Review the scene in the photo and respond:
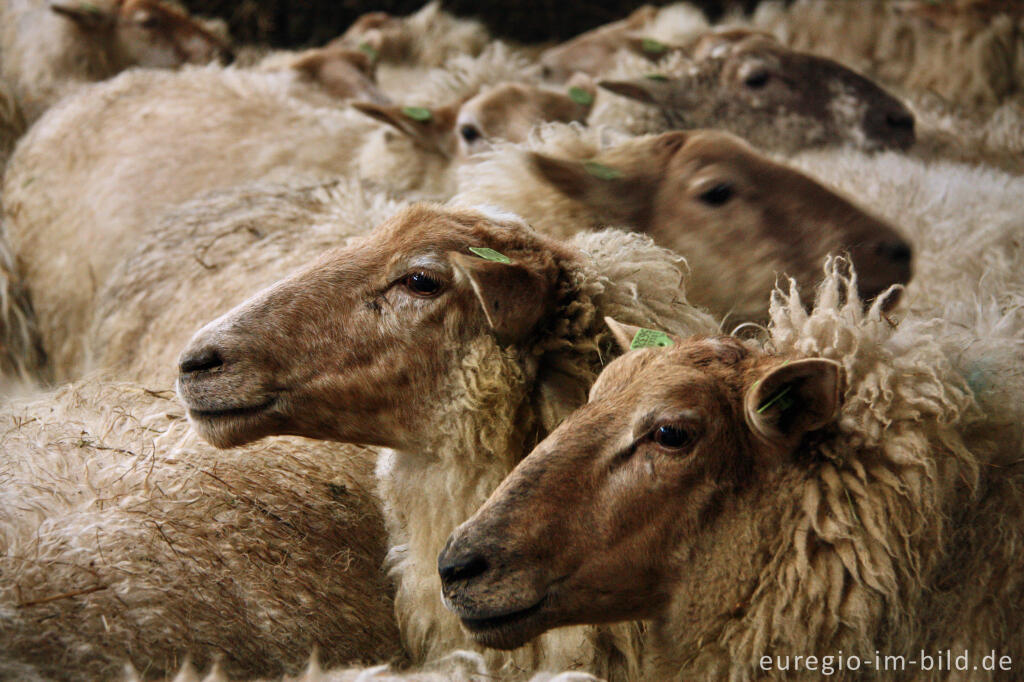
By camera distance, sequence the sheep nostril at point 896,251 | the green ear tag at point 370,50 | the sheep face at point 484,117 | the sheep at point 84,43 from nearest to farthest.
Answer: the sheep nostril at point 896,251
the sheep face at point 484,117
the sheep at point 84,43
the green ear tag at point 370,50

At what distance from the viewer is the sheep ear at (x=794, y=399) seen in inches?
82.1

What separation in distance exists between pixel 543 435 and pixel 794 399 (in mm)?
738

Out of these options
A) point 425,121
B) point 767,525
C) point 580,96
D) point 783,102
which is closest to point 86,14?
point 425,121

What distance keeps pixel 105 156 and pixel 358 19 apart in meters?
3.64

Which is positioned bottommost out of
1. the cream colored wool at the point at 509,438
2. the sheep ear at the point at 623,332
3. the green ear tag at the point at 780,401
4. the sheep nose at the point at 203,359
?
the cream colored wool at the point at 509,438

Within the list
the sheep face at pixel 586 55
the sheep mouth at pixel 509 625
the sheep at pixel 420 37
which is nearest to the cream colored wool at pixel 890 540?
the sheep mouth at pixel 509 625

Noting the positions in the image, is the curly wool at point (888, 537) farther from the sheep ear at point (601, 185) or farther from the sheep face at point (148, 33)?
the sheep face at point (148, 33)

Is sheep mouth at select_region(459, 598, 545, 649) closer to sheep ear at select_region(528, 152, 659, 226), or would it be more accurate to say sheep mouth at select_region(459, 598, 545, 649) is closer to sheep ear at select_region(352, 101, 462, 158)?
sheep ear at select_region(528, 152, 659, 226)

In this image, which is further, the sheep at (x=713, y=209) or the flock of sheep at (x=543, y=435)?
the sheep at (x=713, y=209)

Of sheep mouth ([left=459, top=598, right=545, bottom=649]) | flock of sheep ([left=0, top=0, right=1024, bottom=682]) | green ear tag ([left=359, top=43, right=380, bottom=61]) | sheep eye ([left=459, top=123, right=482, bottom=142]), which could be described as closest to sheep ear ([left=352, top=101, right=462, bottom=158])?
sheep eye ([left=459, top=123, right=482, bottom=142])

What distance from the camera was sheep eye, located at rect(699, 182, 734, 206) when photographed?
3.47m

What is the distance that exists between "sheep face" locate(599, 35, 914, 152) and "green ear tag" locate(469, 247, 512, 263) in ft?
9.04

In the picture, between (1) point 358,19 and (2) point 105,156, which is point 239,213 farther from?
(1) point 358,19

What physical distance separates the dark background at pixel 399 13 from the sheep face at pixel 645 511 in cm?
649
